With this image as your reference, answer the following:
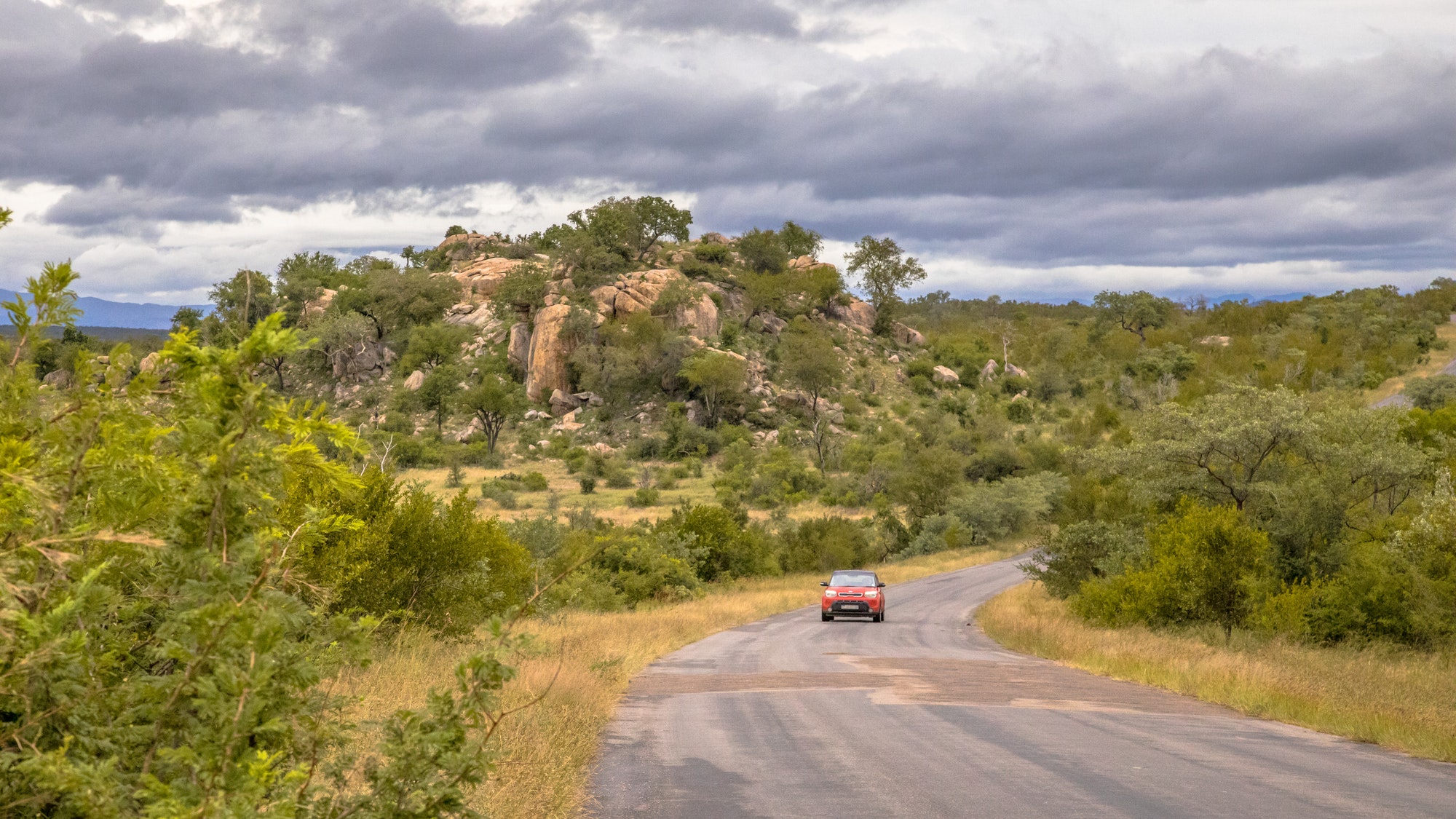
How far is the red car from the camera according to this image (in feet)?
94.7

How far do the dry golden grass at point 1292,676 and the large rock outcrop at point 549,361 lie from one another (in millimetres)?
58461

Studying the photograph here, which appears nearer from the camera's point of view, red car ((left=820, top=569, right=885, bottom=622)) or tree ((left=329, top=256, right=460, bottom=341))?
red car ((left=820, top=569, right=885, bottom=622))

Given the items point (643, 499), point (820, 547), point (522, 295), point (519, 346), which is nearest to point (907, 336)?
point (522, 295)

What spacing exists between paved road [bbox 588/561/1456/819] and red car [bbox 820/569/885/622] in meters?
11.9

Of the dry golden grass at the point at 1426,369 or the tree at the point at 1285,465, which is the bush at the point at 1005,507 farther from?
the tree at the point at 1285,465

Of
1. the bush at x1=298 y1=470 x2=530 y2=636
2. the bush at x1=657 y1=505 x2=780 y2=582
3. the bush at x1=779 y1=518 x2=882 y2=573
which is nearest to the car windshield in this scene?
the bush at x1=657 y1=505 x2=780 y2=582

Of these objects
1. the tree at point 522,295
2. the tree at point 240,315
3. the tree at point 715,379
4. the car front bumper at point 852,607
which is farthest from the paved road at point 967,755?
the tree at point 522,295

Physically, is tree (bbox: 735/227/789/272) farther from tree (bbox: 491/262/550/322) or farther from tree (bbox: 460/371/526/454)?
tree (bbox: 460/371/526/454)

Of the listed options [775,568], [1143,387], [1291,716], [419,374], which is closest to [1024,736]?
[1291,716]

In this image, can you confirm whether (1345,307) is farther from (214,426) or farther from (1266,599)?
(214,426)

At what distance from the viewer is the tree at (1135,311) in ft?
388

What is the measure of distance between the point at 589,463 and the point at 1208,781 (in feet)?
190

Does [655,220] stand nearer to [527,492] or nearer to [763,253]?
[763,253]

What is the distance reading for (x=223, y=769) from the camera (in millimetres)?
2559
